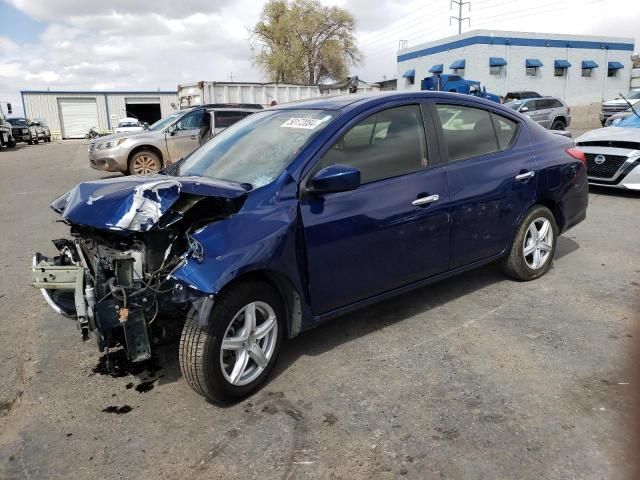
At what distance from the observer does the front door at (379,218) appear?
3223 millimetres

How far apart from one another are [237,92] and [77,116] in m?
37.3

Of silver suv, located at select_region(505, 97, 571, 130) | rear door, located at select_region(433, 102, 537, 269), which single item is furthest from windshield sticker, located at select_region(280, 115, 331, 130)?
silver suv, located at select_region(505, 97, 571, 130)

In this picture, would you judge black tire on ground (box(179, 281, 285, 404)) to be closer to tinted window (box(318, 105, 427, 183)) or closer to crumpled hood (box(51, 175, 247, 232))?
crumpled hood (box(51, 175, 247, 232))

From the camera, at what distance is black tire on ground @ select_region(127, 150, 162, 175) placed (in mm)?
11703

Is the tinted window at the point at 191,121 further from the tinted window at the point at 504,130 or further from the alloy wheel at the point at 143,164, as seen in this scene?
the tinted window at the point at 504,130

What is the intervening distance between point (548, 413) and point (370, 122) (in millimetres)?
2103

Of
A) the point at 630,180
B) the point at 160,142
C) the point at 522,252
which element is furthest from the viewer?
the point at 160,142

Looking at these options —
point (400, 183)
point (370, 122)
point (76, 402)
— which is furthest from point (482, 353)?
point (76, 402)

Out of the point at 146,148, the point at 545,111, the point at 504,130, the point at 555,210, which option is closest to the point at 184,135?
the point at 146,148

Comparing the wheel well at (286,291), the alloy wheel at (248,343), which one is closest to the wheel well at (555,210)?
the wheel well at (286,291)

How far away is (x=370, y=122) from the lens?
11.8ft

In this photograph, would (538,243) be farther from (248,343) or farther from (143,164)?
(143,164)

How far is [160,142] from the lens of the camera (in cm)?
1193

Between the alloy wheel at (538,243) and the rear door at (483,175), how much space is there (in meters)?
0.28
